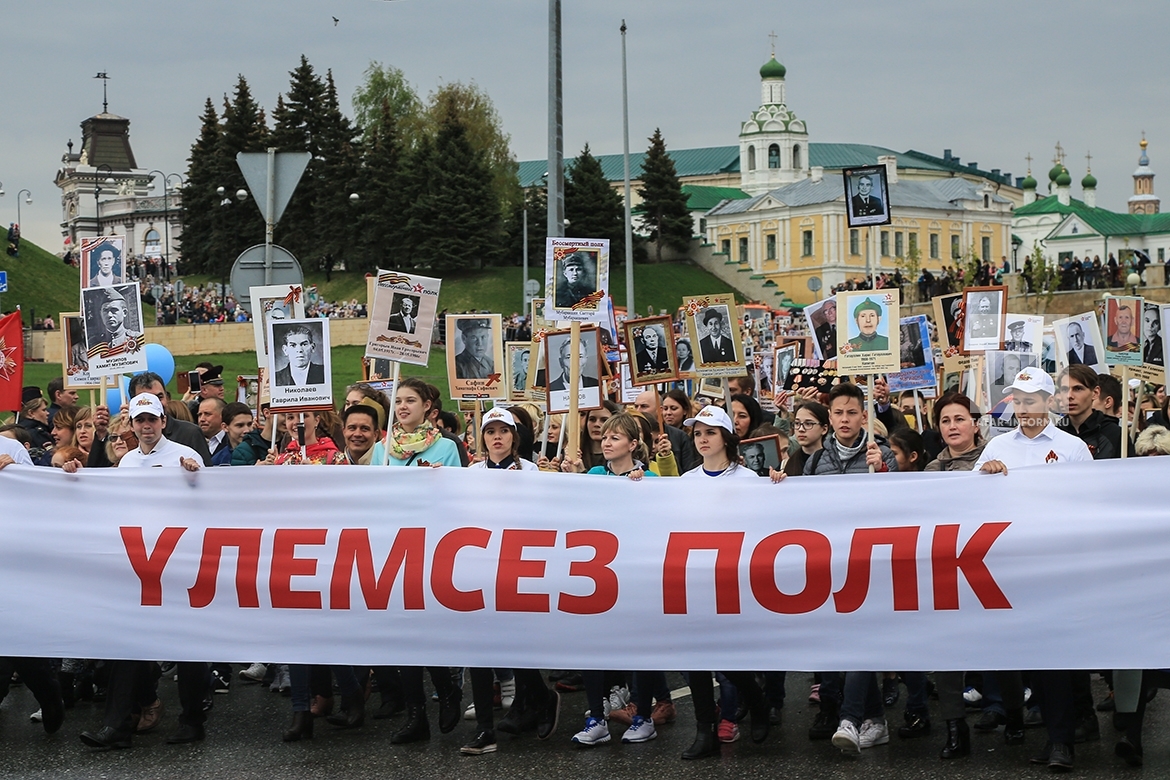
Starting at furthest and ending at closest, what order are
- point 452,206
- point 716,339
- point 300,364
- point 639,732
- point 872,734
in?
point 452,206, point 716,339, point 300,364, point 639,732, point 872,734

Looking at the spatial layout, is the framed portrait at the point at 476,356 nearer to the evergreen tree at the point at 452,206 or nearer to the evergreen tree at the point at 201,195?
the evergreen tree at the point at 452,206

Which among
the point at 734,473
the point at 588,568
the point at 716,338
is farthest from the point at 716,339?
the point at 588,568

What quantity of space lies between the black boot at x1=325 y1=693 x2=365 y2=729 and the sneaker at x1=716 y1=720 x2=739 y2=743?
190 cm

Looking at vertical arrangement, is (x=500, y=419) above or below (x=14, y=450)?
above

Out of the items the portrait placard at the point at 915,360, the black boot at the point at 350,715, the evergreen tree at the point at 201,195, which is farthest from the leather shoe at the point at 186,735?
the evergreen tree at the point at 201,195

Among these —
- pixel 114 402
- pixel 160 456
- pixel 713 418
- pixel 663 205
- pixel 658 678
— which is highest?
pixel 663 205

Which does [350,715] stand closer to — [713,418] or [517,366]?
[713,418]

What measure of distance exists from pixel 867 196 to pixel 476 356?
512 centimetres

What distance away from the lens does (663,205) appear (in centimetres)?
10488

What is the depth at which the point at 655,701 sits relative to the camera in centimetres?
846

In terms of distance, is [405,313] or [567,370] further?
[567,370]

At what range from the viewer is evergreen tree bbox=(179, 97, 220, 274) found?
8944cm

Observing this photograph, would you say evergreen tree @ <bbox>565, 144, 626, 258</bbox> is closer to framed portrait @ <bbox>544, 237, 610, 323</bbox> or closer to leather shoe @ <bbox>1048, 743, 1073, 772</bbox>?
framed portrait @ <bbox>544, 237, 610, 323</bbox>

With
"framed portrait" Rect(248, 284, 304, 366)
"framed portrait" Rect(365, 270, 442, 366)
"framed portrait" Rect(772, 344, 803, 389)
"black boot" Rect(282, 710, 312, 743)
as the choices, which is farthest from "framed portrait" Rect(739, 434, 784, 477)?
"framed portrait" Rect(772, 344, 803, 389)
